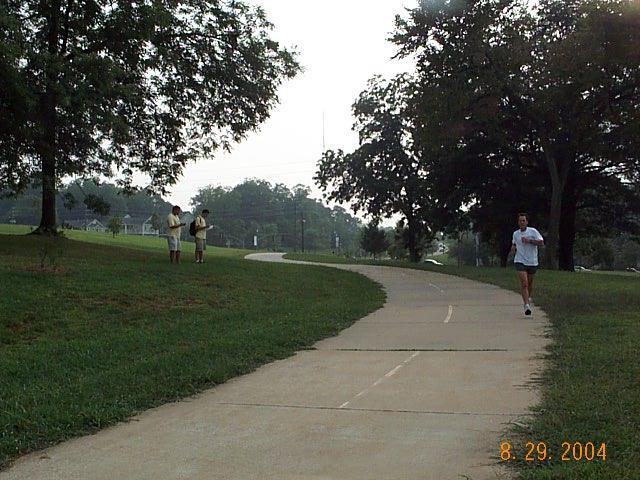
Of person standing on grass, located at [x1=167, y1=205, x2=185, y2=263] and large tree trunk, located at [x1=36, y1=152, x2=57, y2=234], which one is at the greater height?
large tree trunk, located at [x1=36, y1=152, x2=57, y2=234]

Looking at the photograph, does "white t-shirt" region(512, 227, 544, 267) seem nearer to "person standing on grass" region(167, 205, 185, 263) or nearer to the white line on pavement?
the white line on pavement

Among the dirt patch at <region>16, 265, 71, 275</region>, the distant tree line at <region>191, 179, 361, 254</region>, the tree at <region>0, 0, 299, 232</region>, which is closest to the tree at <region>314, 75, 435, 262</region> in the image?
the tree at <region>0, 0, 299, 232</region>

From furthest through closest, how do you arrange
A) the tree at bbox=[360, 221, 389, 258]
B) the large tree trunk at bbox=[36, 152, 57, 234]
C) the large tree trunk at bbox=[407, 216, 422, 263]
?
the tree at bbox=[360, 221, 389, 258]
the large tree trunk at bbox=[407, 216, 422, 263]
the large tree trunk at bbox=[36, 152, 57, 234]

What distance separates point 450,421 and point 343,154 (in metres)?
49.9

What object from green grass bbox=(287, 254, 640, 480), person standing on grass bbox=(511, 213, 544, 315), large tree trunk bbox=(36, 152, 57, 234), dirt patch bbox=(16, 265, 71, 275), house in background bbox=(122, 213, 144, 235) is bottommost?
green grass bbox=(287, 254, 640, 480)

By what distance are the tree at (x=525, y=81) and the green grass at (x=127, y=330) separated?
10.7 m

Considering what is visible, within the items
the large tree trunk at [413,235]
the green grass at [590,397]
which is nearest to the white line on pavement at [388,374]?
the green grass at [590,397]

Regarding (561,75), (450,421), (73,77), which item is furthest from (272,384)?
(561,75)

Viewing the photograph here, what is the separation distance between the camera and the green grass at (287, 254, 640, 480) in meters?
4.25

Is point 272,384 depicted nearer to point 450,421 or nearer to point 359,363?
point 359,363

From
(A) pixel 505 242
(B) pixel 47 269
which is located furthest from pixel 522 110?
(B) pixel 47 269

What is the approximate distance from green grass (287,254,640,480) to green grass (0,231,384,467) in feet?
11.0

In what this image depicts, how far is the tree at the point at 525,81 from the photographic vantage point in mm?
23766

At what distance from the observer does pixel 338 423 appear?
18.6ft
